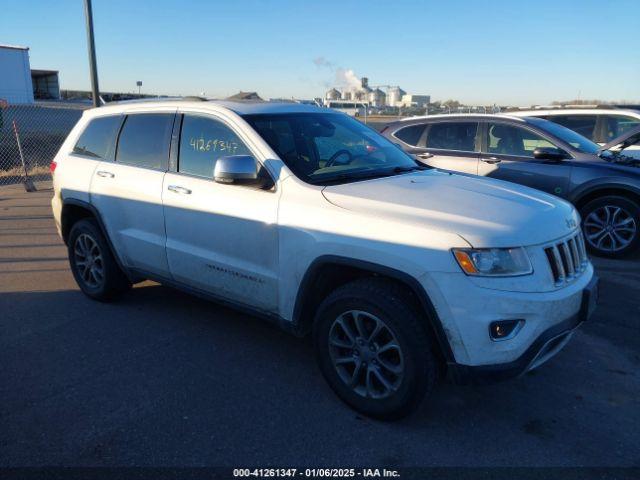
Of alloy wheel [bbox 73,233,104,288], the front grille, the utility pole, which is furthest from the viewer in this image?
the utility pole

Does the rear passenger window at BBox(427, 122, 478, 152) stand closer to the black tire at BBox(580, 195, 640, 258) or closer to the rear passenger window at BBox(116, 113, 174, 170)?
the black tire at BBox(580, 195, 640, 258)

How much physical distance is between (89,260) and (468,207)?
3624mm

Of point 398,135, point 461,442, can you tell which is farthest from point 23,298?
point 398,135

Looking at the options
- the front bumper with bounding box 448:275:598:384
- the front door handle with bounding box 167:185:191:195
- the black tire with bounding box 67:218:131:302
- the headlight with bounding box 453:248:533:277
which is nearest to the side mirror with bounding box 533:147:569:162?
the front bumper with bounding box 448:275:598:384

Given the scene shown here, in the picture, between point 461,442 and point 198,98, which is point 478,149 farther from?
point 461,442

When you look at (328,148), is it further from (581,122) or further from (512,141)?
(581,122)

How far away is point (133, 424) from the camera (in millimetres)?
3078

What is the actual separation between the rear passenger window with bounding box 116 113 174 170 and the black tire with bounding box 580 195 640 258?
204 inches

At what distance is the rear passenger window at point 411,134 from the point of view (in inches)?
313

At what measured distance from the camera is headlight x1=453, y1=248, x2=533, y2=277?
8.77 ft

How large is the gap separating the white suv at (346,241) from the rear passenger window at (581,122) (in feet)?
19.3

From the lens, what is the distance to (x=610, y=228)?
258 inches

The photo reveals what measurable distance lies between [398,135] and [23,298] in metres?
5.51

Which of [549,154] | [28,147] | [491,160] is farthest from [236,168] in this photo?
[28,147]
